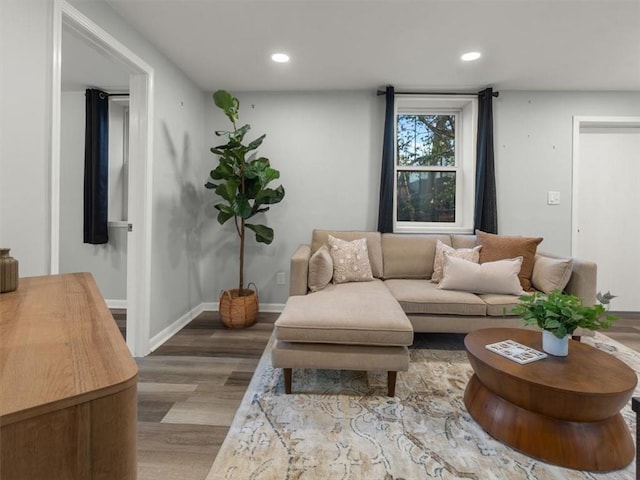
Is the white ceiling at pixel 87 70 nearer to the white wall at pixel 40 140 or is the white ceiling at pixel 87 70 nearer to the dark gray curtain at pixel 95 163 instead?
the dark gray curtain at pixel 95 163

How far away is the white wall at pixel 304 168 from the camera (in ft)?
11.4

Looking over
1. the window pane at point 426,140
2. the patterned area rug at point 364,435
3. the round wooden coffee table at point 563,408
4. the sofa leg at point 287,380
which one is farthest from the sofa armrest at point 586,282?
the sofa leg at point 287,380

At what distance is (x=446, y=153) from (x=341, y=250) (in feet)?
5.88

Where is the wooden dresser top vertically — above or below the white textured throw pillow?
above

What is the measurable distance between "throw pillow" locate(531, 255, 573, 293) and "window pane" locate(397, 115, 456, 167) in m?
1.52

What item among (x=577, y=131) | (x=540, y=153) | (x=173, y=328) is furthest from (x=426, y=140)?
(x=173, y=328)

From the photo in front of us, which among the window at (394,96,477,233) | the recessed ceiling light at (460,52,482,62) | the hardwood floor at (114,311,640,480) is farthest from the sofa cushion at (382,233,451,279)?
the recessed ceiling light at (460,52,482,62)

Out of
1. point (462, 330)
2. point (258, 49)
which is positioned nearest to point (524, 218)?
point (462, 330)

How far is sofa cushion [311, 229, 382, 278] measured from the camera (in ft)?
10.2

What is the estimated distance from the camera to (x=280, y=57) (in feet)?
8.95

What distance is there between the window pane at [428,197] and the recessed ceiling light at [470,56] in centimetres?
120

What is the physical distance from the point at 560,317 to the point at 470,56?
219 centimetres

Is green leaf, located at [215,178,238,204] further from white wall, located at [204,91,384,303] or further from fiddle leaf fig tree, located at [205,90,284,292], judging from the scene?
white wall, located at [204,91,384,303]

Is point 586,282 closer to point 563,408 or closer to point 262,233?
point 563,408
